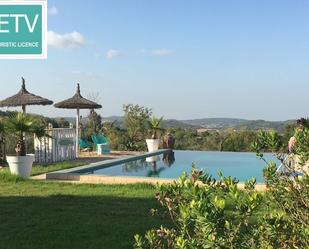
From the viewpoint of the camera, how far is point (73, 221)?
692 cm

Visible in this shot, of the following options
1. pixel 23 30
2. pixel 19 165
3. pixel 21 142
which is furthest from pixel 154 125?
pixel 19 165

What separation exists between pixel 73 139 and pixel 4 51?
14.1 ft

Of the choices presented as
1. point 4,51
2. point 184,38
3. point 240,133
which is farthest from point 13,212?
point 184,38

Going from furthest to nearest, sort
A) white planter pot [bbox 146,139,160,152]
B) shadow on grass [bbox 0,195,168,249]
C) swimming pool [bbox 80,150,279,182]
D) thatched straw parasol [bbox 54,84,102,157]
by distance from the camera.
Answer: white planter pot [bbox 146,139,160,152] → thatched straw parasol [bbox 54,84,102,157] → swimming pool [bbox 80,150,279,182] → shadow on grass [bbox 0,195,168,249]

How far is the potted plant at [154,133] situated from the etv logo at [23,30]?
5.59 m

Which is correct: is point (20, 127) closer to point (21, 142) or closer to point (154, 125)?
point (21, 142)

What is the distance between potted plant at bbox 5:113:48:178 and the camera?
38.0 ft

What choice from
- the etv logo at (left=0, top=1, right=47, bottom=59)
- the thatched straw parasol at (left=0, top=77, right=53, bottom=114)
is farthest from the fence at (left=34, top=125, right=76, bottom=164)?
the etv logo at (left=0, top=1, right=47, bottom=59)

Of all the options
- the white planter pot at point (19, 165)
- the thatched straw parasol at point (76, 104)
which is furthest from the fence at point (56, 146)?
the white planter pot at point (19, 165)

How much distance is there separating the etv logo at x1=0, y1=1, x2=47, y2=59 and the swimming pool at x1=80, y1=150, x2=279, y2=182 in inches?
223

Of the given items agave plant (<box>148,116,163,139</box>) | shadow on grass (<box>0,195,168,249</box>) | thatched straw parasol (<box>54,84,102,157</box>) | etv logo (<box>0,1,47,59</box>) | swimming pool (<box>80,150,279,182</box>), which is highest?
etv logo (<box>0,1,47,59</box>)

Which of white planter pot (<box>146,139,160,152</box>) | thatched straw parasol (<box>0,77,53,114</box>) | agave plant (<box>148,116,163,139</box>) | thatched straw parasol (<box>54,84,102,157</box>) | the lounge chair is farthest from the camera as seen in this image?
agave plant (<box>148,116,163,139</box>)

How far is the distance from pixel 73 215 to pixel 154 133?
14.2 meters

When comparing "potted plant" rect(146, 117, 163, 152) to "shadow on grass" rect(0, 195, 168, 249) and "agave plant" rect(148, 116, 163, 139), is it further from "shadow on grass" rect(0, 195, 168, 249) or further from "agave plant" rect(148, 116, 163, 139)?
"shadow on grass" rect(0, 195, 168, 249)
